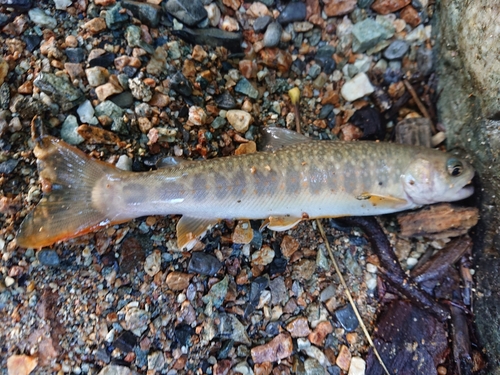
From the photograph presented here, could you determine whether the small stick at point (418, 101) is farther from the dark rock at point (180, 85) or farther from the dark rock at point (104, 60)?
the dark rock at point (104, 60)

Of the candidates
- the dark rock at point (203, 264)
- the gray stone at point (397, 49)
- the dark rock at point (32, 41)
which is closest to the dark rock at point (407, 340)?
the dark rock at point (203, 264)

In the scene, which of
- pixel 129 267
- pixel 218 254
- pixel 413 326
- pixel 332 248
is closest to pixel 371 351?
pixel 413 326

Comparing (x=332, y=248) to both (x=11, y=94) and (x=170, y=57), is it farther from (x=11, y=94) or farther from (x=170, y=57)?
(x=11, y=94)

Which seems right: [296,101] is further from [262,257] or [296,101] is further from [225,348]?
[225,348]

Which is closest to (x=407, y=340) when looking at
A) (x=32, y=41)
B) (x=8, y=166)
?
(x=8, y=166)

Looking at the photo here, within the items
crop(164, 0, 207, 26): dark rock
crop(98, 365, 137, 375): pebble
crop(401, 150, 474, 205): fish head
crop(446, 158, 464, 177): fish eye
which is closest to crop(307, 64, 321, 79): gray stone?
crop(164, 0, 207, 26): dark rock

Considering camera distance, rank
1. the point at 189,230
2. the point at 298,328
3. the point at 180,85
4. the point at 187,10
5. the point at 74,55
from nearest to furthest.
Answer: the point at 189,230, the point at 298,328, the point at 74,55, the point at 180,85, the point at 187,10
